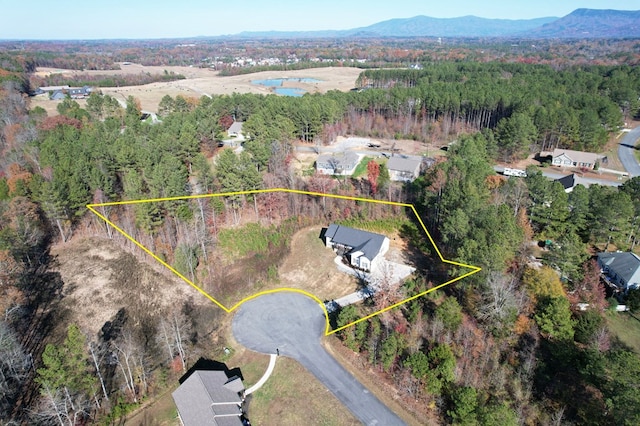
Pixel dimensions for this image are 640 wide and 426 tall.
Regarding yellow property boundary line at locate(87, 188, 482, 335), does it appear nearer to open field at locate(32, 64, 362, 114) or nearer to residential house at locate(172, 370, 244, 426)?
residential house at locate(172, 370, 244, 426)

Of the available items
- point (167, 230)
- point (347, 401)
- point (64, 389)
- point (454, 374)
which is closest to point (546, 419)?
point (454, 374)

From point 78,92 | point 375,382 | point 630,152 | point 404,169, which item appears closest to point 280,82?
point 78,92

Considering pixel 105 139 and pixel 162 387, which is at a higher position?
pixel 105 139

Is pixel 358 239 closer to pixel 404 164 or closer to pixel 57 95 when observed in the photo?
pixel 404 164

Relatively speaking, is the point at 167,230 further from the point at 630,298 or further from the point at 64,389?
the point at 630,298

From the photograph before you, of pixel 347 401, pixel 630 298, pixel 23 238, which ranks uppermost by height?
pixel 23 238

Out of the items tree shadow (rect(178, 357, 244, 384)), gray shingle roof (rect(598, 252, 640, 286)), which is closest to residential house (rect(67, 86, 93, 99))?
tree shadow (rect(178, 357, 244, 384))

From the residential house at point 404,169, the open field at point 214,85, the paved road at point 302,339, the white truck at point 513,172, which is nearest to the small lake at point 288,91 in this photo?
the open field at point 214,85
